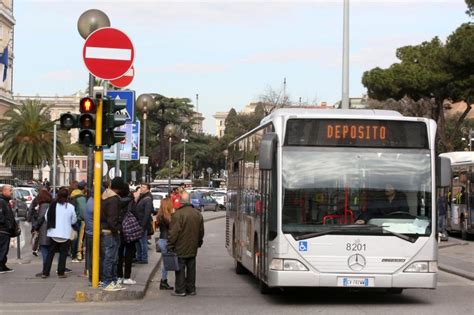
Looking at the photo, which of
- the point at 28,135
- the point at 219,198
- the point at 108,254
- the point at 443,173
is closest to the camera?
the point at 443,173

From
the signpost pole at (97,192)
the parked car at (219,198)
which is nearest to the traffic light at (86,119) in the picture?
the signpost pole at (97,192)

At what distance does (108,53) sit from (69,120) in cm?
132

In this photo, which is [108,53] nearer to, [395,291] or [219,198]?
[395,291]

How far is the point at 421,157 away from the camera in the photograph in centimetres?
1217

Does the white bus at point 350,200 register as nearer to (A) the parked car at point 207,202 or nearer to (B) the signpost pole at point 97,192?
(B) the signpost pole at point 97,192

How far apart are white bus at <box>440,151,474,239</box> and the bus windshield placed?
56.1 feet

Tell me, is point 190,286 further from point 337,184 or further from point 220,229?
point 220,229

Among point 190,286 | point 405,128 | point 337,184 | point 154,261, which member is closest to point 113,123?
point 190,286

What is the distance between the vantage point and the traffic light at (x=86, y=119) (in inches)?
505

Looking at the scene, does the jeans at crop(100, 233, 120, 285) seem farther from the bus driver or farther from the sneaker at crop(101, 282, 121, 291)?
the bus driver

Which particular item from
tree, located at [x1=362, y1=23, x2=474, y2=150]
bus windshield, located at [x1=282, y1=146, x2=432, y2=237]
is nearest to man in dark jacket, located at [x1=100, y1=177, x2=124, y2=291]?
bus windshield, located at [x1=282, y1=146, x2=432, y2=237]

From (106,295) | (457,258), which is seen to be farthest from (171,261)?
(457,258)

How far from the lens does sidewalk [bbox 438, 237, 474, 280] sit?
58.9ft

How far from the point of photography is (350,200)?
38.9 feet
